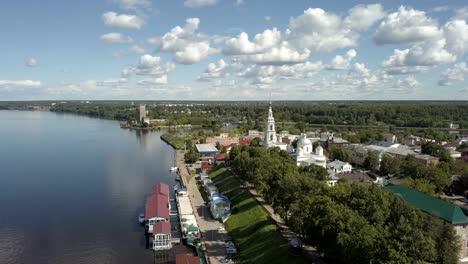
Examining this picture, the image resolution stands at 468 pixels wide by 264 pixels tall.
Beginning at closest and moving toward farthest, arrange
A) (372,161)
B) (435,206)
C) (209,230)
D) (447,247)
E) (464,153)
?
(447,247), (435,206), (209,230), (372,161), (464,153)

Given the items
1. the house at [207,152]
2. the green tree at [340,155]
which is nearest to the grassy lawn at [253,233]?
the green tree at [340,155]

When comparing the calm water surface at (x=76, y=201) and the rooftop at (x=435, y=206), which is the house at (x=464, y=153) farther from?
the calm water surface at (x=76, y=201)

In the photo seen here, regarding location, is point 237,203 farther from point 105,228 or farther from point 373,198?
point 373,198

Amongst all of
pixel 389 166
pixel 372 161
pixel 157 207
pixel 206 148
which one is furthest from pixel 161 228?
pixel 206 148

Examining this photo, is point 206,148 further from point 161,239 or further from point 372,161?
point 161,239

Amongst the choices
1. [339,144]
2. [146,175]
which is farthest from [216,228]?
[339,144]

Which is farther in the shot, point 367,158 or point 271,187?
point 367,158
